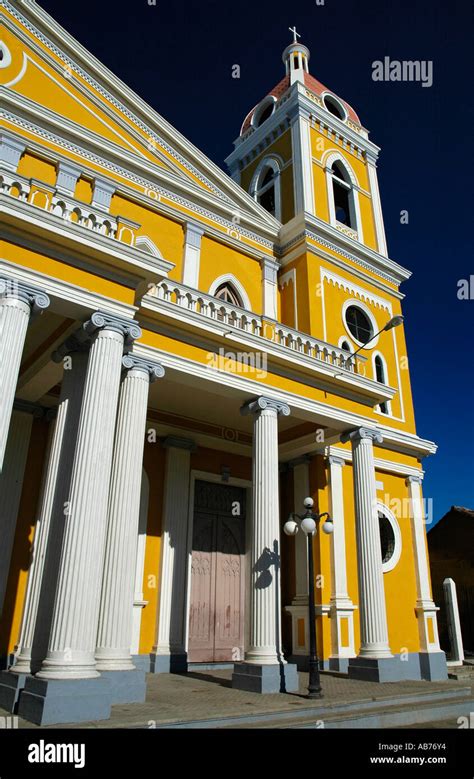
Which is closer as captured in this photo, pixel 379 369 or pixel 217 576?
pixel 217 576

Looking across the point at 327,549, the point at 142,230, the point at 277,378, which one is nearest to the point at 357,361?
the point at 277,378

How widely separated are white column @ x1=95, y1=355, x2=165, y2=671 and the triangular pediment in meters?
7.14

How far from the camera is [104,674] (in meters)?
7.36

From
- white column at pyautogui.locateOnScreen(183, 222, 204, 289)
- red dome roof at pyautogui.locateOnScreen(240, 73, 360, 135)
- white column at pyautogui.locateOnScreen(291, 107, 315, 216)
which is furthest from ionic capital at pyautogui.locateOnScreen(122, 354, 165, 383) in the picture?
red dome roof at pyautogui.locateOnScreen(240, 73, 360, 135)

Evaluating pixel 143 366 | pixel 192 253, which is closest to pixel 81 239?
pixel 143 366

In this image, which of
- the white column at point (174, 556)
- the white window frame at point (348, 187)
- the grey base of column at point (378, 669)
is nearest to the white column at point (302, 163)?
the white window frame at point (348, 187)

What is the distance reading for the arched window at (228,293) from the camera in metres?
15.1

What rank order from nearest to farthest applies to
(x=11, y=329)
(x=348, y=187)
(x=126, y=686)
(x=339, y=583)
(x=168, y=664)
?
(x=11, y=329) < (x=126, y=686) < (x=168, y=664) < (x=339, y=583) < (x=348, y=187)

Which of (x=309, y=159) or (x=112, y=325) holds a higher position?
(x=309, y=159)

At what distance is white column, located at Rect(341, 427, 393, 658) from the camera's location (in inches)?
451

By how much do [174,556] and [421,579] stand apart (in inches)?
283

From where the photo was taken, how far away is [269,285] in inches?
640

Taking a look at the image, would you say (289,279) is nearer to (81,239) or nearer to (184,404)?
(184,404)
